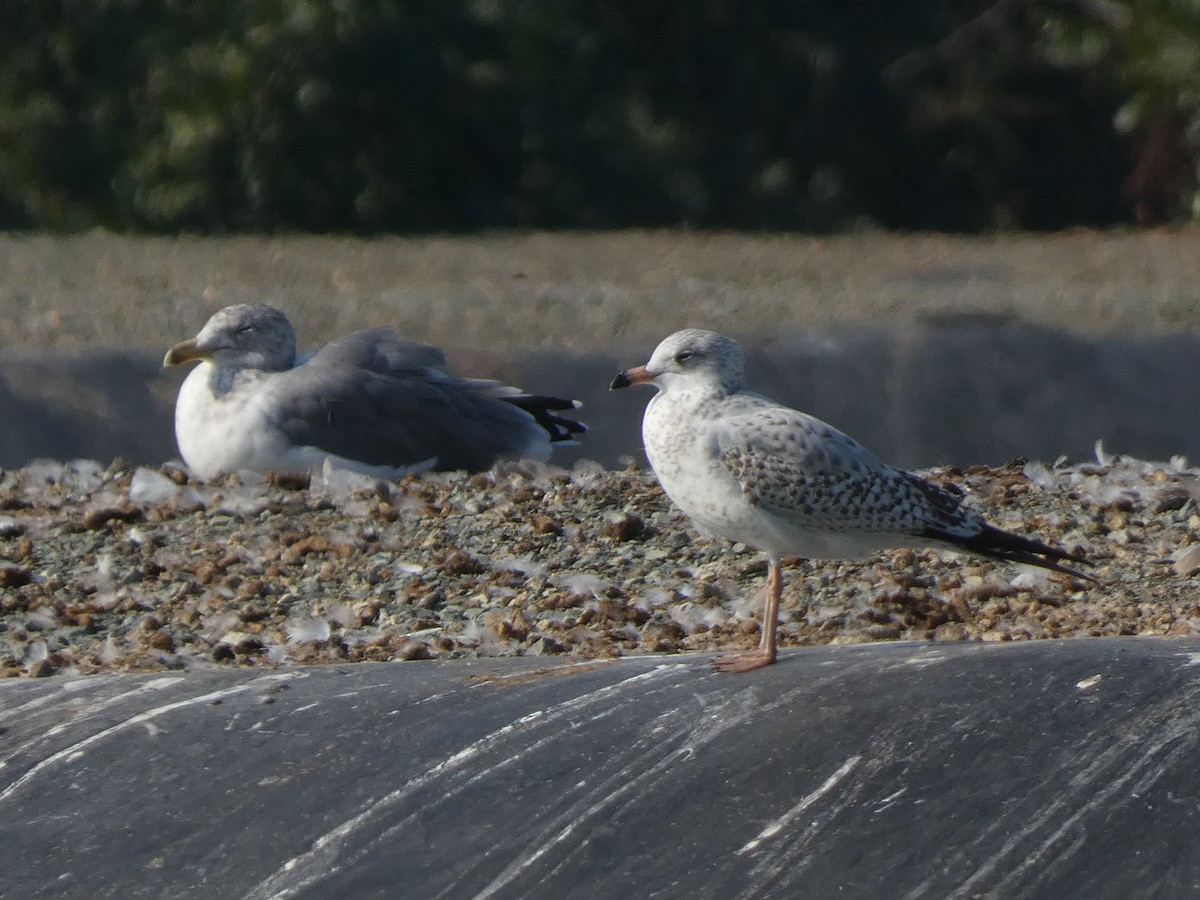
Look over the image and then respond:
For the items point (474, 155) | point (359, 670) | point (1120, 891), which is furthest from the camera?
point (474, 155)

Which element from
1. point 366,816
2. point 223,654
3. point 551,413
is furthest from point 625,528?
point 366,816

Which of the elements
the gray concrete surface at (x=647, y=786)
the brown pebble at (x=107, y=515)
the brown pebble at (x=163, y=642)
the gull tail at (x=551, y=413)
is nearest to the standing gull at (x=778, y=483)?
the gray concrete surface at (x=647, y=786)

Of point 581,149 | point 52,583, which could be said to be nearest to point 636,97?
point 581,149

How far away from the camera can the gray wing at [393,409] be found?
5.89 m

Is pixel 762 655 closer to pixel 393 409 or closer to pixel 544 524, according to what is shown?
pixel 544 524

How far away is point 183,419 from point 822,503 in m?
2.90

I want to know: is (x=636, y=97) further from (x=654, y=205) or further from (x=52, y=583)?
(x=52, y=583)

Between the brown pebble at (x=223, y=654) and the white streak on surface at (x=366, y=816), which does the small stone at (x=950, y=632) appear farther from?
the brown pebble at (x=223, y=654)

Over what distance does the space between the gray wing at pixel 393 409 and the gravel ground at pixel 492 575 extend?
220mm

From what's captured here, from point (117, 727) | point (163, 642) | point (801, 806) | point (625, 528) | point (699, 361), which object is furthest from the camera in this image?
point (625, 528)

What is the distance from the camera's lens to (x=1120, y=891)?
8.83 feet

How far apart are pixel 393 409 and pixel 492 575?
1336mm

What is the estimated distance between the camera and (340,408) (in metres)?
5.92

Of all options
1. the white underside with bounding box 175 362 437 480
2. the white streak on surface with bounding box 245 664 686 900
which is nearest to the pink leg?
the white streak on surface with bounding box 245 664 686 900
